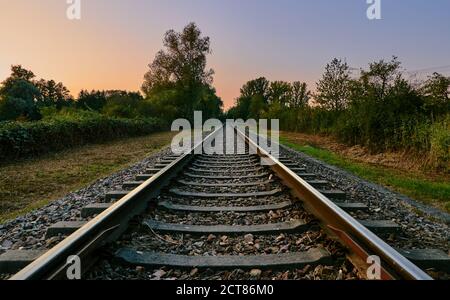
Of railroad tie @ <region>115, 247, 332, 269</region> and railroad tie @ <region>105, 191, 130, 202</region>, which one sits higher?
railroad tie @ <region>105, 191, 130, 202</region>

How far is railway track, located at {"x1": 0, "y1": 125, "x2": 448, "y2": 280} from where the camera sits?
1.94 m

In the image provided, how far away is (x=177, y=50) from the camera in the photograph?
43.1 meters

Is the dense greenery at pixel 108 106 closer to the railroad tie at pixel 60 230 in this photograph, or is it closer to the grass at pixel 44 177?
the grass at pixel 44 177

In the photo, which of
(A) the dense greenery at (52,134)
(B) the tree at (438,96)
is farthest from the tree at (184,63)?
(B) the tree at (438,96)

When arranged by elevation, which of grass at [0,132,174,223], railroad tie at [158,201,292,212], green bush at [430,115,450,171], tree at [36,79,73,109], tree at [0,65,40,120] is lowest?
grass at [0,132,174,223]

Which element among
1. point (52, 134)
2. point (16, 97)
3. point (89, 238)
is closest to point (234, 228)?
point (89, 238)

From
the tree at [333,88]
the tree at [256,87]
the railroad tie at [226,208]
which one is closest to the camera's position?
the railroad tie at [226,208]

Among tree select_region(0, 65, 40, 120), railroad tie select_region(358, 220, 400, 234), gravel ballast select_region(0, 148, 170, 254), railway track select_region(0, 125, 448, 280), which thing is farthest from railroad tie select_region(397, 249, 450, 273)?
tree select_region(0, 65, 40, 120)

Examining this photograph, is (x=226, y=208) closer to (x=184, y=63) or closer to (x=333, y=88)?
(x=333, y=88)

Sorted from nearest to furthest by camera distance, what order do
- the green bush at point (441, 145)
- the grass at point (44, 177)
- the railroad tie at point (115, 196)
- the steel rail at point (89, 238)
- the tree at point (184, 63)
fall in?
the steel rail at point (89, 238), the railroad tie at point (115, 196), the grass at point (44, 177), the green bush at point (441, 145), the tree at point (184, 63)

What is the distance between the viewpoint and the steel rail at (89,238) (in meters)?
1.67

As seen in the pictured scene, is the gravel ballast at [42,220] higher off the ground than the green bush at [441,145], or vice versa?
the green bush at [441,145]

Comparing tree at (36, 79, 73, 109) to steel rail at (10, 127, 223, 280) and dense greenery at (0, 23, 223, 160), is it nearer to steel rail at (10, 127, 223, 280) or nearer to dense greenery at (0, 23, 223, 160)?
dense greenery at (0, 23, 223, 160)
